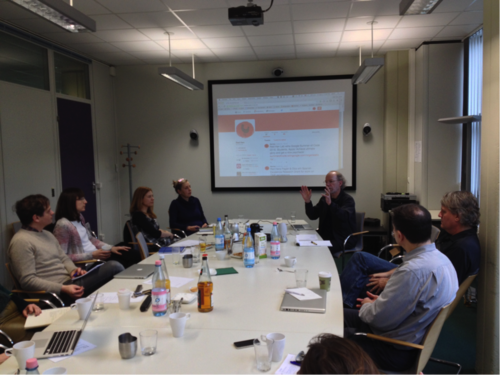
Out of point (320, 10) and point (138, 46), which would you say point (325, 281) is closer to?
point (320, 10)

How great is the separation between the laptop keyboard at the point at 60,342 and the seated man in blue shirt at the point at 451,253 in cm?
179

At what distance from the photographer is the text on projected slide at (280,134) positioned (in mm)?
5930

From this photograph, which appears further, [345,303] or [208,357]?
[345,303]

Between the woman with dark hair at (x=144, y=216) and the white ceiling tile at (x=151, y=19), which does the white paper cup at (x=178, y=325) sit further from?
the white ceiling tile at (x=151, y=19)

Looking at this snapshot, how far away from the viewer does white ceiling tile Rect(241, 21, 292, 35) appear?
14.4ft

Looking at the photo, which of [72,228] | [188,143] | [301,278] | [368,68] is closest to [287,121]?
[188,143]

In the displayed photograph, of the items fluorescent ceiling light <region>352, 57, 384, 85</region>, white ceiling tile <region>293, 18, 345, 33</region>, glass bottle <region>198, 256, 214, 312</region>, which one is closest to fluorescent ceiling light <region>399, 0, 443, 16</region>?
fluorescent ceiling light <region>352, 57, 384, 85</region>

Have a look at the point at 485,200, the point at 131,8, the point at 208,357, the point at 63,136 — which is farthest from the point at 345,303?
the point at 63,136

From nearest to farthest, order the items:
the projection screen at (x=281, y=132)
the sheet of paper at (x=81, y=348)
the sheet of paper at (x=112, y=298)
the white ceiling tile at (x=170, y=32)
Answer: the sheet of paper at (x=81, y=348) < the sheet of paper at (x=112, y=298) < the white ceiling tile at (x=170, y=32) < the projection screen at (x=281, y=132)

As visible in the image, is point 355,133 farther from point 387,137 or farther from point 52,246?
point 52,246

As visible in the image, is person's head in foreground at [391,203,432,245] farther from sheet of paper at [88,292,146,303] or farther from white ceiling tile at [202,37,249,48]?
white ceiling tile at [202,37,249,48]

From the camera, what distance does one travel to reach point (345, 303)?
8.52 ft

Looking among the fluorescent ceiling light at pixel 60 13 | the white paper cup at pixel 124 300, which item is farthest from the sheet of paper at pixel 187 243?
the fluorescent ceiling light at pixel 60 13

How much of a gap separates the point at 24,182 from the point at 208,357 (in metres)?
4.01
